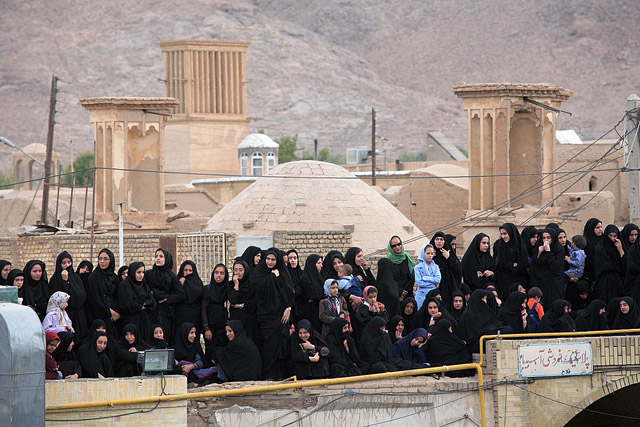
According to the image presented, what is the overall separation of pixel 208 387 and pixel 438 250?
9.81 feet

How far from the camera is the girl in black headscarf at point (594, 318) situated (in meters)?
11.3

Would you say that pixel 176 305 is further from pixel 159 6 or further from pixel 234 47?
pixel 159 6

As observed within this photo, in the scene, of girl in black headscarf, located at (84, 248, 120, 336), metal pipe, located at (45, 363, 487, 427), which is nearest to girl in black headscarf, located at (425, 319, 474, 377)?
metal pipe, located at (45, 363, 487, 427)

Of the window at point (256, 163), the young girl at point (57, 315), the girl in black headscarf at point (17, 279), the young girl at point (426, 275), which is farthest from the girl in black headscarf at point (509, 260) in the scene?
the window at point (256, 163)

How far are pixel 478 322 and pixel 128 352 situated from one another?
9.96 feet

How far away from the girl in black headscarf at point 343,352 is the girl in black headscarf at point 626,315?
2398 mm

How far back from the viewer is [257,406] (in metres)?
10.1

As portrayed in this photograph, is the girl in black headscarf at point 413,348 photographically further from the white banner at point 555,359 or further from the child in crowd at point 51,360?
the child in crowd at point 51,360

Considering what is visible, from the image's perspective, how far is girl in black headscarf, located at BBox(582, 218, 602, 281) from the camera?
1213 centimetres

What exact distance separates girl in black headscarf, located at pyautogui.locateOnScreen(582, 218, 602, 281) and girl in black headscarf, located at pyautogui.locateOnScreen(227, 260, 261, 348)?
3450 millimetres

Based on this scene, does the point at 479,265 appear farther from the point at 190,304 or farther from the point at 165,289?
the point at 165,289

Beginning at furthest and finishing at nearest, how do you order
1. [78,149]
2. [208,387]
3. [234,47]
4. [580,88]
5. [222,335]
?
[580,88], [78,149], [234,47], [222,335], [208,387]

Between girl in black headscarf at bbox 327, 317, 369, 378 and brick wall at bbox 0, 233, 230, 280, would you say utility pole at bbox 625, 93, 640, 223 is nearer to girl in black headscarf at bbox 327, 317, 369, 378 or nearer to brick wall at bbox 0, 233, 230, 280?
girl in black headscarf at bbox 327, 317, 369, 378

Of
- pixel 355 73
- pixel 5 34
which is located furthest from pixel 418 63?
pixel 5 34
